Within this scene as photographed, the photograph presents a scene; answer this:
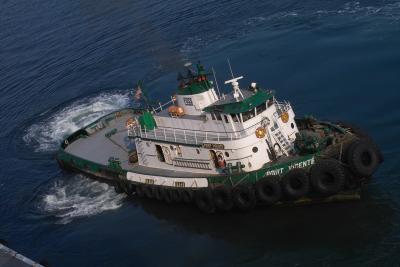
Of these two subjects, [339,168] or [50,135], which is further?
[50,135]

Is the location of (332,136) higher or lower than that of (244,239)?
higher

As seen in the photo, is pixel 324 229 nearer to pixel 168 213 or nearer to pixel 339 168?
pixel 339 168

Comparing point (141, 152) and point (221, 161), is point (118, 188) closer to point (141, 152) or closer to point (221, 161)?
point (141, 152)

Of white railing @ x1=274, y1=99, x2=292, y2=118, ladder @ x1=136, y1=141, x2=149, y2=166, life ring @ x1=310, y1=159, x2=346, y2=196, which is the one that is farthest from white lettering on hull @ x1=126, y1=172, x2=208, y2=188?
life ring @ x1=310, y1=159, x2=346, y2=196

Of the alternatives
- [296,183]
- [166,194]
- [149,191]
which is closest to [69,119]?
[149,191]

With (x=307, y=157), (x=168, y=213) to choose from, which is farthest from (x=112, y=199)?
(x=307, y=157)

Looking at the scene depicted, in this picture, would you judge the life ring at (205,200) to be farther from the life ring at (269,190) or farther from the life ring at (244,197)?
the life ring at (269,190)
